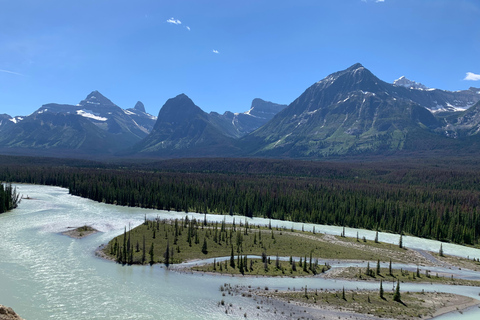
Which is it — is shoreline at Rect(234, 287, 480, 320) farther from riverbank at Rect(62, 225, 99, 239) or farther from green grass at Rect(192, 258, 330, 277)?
riverbank at Rect(62, 225, 99, 239)

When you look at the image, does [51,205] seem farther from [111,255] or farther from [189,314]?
[189,314]

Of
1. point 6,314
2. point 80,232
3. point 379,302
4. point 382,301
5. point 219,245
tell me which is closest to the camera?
point 6,314

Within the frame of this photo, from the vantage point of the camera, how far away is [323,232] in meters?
120

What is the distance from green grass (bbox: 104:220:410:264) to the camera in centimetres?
8156

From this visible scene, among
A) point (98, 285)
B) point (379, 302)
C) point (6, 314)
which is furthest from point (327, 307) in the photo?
point (6, 314)

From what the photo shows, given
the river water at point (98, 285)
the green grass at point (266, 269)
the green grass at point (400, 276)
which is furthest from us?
the green grass at point (400, 276)

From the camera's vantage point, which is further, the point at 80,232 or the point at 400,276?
the point at 80,232

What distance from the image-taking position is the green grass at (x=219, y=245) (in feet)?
268

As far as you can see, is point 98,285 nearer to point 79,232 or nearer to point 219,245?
point 219,245

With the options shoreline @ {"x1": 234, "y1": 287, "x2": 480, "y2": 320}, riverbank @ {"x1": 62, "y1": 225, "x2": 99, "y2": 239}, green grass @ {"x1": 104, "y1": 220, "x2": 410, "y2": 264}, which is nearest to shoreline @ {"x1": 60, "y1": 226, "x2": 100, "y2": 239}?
riverbank @ {"x1": 62, "y1": 225, "x2": 99, "y2": 239}

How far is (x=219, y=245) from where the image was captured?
90062 mm

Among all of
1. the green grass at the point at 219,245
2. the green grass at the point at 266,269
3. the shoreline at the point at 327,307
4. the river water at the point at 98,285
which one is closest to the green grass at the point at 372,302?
the shoreline at the point at 327,307

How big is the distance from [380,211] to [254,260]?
8519cm

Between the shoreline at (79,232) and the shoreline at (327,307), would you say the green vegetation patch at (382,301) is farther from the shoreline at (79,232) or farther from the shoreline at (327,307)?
the shoreline at (79,232)
